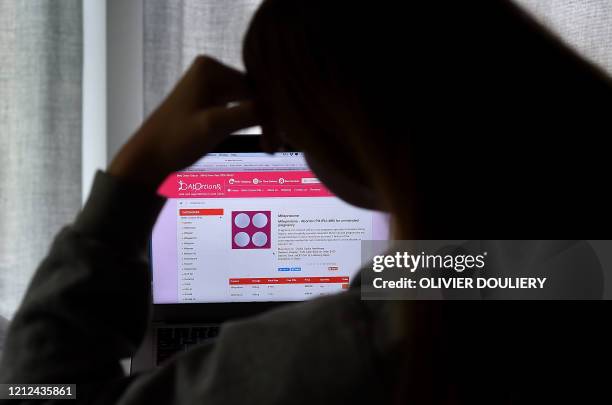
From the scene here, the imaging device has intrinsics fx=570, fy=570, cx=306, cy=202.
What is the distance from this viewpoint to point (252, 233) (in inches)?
37.2

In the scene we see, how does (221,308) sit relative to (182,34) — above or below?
below

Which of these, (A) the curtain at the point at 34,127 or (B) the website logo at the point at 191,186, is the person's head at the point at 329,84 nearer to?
(B) the website logo at the point at 191,186

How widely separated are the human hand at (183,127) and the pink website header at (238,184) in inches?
14.0

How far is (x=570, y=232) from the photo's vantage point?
44 cm

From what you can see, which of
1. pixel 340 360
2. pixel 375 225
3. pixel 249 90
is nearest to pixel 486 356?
pixel 340 360

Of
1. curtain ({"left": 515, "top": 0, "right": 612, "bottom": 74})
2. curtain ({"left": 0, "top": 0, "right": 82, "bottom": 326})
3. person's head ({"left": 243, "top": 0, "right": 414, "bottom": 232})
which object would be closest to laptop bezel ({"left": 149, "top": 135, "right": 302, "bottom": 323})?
curtain ({"left": 0, "top": 0, "right": 82, "bottom": 326})

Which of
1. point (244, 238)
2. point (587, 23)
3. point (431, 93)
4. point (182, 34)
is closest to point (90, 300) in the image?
point (431, 93)

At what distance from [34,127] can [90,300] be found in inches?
26.0

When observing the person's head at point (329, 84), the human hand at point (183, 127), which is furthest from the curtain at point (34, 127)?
the person's head at point (329, 84)

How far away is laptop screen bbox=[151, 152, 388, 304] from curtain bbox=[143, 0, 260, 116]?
42 cm

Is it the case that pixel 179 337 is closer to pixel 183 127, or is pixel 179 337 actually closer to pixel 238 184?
pixel 238 184

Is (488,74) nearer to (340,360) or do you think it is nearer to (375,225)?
(340,360)

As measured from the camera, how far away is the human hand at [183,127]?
555mm

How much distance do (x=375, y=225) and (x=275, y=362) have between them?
0.59m
